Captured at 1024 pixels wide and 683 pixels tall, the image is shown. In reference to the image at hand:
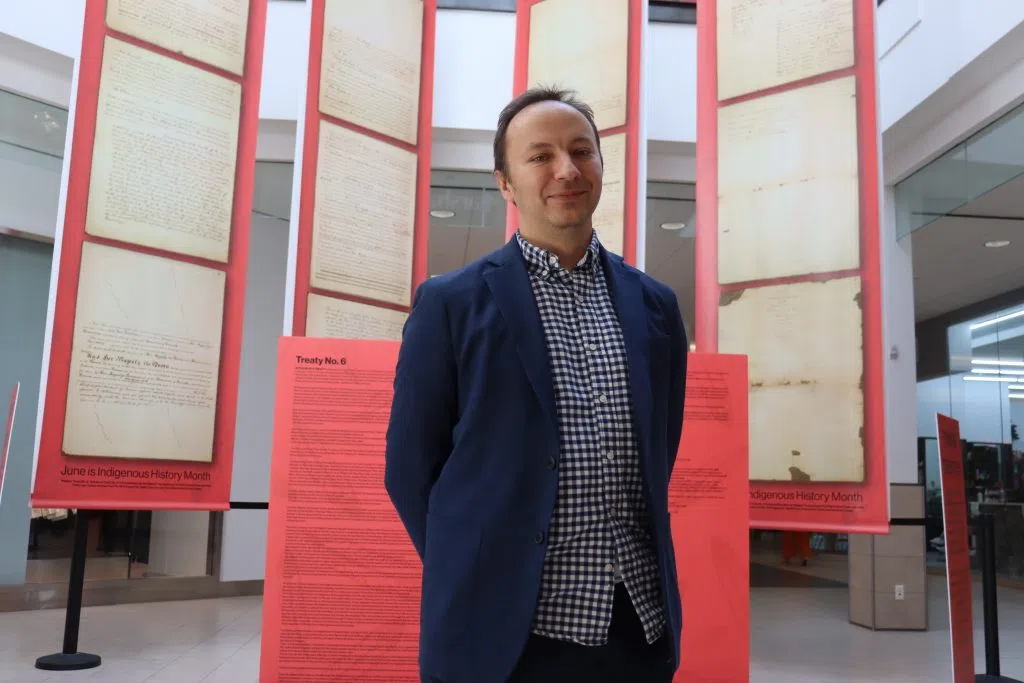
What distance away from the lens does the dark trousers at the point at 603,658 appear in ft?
3.85

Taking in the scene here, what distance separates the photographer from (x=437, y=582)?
1236mm

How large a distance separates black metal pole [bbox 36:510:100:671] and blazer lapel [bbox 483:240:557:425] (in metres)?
3.87

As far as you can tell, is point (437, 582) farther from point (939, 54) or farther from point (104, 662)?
point (939, 54)

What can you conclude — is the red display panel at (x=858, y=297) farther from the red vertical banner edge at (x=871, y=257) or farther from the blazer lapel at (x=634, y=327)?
the blazer lapel at (x=634, y=327)

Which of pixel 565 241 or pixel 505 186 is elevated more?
pixel 505 186

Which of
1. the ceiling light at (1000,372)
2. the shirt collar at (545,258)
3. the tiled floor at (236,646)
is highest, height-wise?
the ceiling light at (1000,372)

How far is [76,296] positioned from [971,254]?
8.56 meters

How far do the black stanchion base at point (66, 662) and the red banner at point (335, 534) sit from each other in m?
1.67

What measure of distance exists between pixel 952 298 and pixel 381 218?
8.90 meters

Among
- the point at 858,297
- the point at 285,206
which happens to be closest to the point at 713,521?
the point at 858,297

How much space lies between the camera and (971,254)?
927cm

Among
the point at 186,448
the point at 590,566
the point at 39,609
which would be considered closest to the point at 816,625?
the point at 186,448

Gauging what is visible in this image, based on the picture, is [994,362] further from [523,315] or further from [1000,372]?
[523,315]

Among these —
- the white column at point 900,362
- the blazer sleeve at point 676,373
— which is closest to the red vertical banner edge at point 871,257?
the white column at point 900,362
